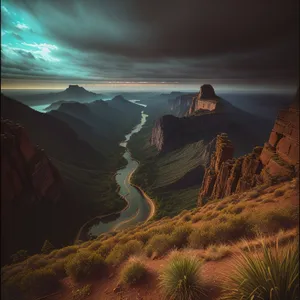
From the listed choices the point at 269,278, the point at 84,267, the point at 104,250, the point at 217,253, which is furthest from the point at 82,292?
the point at 269,278

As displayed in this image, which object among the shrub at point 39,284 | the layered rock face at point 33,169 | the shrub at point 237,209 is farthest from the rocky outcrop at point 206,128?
the shrub at point 39,284

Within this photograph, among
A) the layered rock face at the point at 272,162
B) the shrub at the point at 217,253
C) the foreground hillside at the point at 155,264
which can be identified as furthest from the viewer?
the layered rock face at the point at 272,162

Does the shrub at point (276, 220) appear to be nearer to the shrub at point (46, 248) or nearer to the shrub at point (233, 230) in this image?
the shrub at point (233, 230)

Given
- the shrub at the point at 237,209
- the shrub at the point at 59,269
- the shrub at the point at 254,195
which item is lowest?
the shrub at the point at 59,269

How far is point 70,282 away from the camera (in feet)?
24.4

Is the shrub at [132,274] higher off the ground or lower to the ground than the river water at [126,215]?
higher

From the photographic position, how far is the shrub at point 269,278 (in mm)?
3852

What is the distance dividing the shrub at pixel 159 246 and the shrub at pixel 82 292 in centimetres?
282

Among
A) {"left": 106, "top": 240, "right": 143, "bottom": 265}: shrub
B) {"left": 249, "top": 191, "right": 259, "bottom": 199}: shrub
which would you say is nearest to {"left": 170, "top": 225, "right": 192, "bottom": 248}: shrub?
{"left": 106, "top": 240, "right": 143, "bottom": 265}: shrub

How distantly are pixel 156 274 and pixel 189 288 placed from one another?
81.9 inches

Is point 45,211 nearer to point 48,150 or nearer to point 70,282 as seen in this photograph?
point 70,282

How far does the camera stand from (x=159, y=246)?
8.48m

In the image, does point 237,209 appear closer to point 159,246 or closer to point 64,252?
point 159,246

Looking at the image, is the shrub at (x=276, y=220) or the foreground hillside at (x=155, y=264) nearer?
the foreground hillside at (x=155, y=264)
